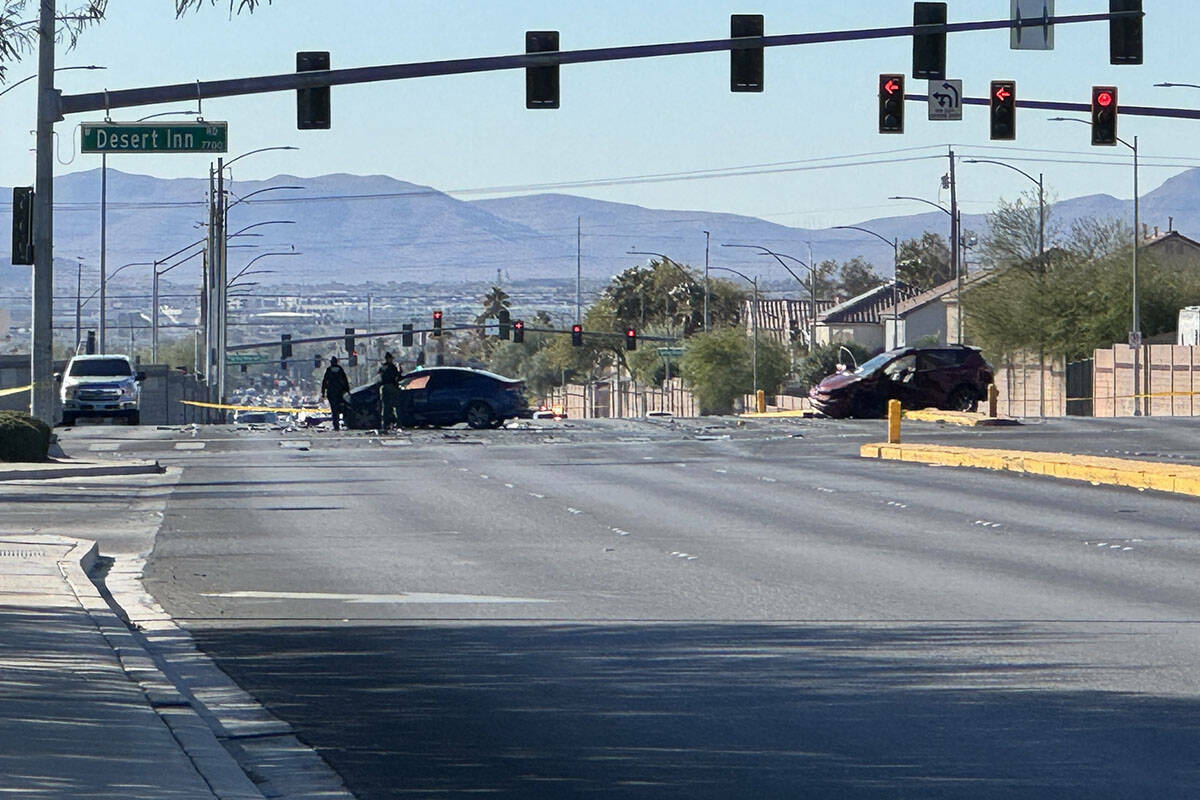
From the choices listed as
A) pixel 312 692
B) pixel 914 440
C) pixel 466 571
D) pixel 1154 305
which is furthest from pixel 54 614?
pixel 1154 305

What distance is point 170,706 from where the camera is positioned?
9273mm

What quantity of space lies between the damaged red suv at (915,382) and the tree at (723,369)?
62.1 metres

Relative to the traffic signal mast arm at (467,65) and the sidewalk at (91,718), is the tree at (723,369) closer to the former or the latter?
the traffic signal mast arm at (467,65)

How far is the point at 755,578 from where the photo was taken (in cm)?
1480

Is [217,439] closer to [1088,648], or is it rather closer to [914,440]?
[914,440]

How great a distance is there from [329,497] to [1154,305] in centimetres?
5783

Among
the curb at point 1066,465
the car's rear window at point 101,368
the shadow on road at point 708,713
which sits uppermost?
the car's rear window at point 101,368

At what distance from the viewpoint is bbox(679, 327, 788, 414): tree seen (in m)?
109

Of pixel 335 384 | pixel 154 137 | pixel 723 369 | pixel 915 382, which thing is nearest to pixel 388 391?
pixel 335 384

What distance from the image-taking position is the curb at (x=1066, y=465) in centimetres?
2392

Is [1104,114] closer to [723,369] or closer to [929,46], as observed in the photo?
[929,46]

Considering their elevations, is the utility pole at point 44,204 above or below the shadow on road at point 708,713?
above

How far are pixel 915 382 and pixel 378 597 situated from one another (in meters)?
32.7

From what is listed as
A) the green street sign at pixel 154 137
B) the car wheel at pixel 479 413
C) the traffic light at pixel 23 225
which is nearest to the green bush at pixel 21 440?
the traffic light at pixel 23 225
